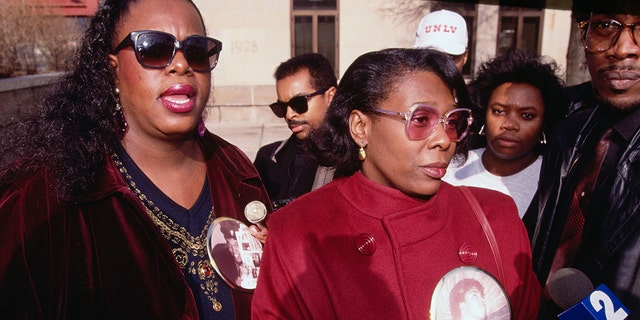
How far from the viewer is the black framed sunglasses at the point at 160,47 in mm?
1820

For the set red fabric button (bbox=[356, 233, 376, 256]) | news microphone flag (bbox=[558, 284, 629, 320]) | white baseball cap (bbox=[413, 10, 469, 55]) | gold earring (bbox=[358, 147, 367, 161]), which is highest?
white baseball cap (bbox=[413, 10, 469, 55])

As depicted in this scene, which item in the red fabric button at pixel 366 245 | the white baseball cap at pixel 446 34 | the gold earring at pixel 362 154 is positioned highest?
the white baseball cap at pixel 446 34

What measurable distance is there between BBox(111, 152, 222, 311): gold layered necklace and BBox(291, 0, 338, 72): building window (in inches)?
423

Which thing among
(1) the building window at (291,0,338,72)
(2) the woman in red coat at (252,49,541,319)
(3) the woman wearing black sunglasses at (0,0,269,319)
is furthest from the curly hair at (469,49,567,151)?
(1) the building window at (291,0,338,72)

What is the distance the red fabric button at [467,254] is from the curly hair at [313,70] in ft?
6.28

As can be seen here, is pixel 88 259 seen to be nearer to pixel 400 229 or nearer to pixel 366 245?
pixel 366 245

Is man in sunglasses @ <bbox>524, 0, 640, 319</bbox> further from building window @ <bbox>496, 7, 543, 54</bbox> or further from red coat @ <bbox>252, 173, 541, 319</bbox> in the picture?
building window @ <bbox>496, 7, 543, 54</bbox>

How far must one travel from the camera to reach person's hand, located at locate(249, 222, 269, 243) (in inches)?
83.4

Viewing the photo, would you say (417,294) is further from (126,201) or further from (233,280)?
(126,201)

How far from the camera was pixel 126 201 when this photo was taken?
1796 mm

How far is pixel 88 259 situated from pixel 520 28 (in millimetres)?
12978

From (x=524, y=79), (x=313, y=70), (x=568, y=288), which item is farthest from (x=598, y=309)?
(x=313, y=70)

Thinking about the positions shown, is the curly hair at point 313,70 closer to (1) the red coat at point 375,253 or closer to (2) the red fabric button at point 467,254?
(1) the red coat at point 375,253

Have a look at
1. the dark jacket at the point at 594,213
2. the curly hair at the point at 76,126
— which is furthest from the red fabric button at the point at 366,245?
the curly hair at the point at 76,126
